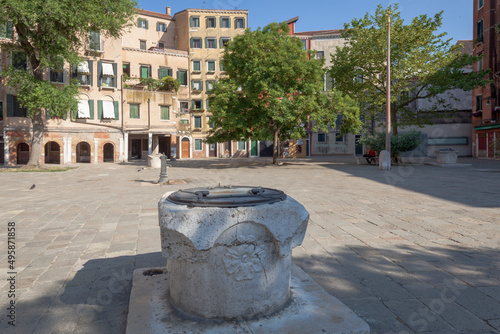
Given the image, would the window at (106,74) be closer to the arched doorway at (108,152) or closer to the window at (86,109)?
the window at (86,109)

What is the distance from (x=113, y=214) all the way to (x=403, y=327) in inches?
229

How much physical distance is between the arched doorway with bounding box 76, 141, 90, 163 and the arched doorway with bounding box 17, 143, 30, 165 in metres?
4.11

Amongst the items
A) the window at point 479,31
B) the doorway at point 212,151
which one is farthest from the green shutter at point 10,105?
the window at point 479,31

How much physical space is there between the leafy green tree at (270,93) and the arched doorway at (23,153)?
1686cm

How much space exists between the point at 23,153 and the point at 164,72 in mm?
14913

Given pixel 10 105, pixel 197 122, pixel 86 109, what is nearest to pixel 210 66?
pixel 197 122

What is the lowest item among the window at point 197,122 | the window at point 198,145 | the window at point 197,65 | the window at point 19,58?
the window at point 198,145

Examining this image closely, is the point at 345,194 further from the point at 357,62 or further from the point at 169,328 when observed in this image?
the point at 357,62

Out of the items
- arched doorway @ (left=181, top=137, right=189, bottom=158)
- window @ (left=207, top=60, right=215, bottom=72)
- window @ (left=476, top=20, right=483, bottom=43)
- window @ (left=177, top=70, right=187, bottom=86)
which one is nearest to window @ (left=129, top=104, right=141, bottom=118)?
arched doorway @ (left=181, top=137, right=189, bottom=158)

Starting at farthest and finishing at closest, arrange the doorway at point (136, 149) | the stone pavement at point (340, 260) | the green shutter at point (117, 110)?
the doorway at point (136, 149)
the green shutter at point (117, 110)
the stone pavement at point (340, 260)

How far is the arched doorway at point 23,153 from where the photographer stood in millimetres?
29125

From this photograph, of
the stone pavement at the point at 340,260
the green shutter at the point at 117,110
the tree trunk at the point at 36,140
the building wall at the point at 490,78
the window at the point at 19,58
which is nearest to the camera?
the stone pavement at the point at 340,260

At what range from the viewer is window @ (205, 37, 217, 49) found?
41.0 meters

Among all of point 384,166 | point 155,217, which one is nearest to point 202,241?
point 155,217
